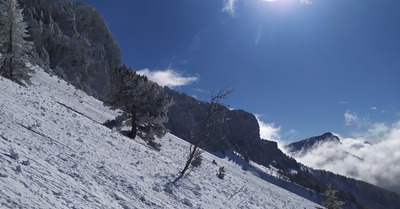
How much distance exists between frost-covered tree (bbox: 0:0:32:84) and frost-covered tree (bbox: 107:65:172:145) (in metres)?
8.39

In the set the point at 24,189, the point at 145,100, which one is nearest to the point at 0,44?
the point at 145,100

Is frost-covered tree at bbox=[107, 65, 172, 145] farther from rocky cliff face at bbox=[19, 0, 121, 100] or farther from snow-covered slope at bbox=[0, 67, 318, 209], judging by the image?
rocky cliff face at bbox=[19, 0, 121, 100]

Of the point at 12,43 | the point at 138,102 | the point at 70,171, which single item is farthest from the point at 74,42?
the point at 70,171

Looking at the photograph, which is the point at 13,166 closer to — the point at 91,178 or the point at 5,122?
the point at 91,178

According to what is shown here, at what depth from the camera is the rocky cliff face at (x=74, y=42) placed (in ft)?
273

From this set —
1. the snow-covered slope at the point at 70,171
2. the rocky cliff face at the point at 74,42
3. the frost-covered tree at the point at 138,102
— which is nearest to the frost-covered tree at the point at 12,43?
the frost-covered tree at the point at 138,102

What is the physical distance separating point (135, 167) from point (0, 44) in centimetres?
2060

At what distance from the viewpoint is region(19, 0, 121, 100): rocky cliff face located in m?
83.1

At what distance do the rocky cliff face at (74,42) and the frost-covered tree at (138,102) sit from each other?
5256cm

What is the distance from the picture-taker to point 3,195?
16.9 ft

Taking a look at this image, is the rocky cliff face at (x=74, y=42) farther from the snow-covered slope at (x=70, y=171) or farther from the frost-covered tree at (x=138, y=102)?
the snow-covered slope at (x=70, y=171)

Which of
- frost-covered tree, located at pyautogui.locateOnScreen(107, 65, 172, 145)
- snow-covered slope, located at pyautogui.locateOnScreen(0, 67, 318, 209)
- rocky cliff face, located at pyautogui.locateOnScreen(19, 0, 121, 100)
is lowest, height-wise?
snow-covered slope, located at pyautogui.locateOnScreen(0, 67, 318, 209)

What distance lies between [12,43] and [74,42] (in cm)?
8130

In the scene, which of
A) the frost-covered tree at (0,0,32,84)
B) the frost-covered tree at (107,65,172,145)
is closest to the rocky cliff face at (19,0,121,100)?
the frost-covered tree at (0,0,32,84)
